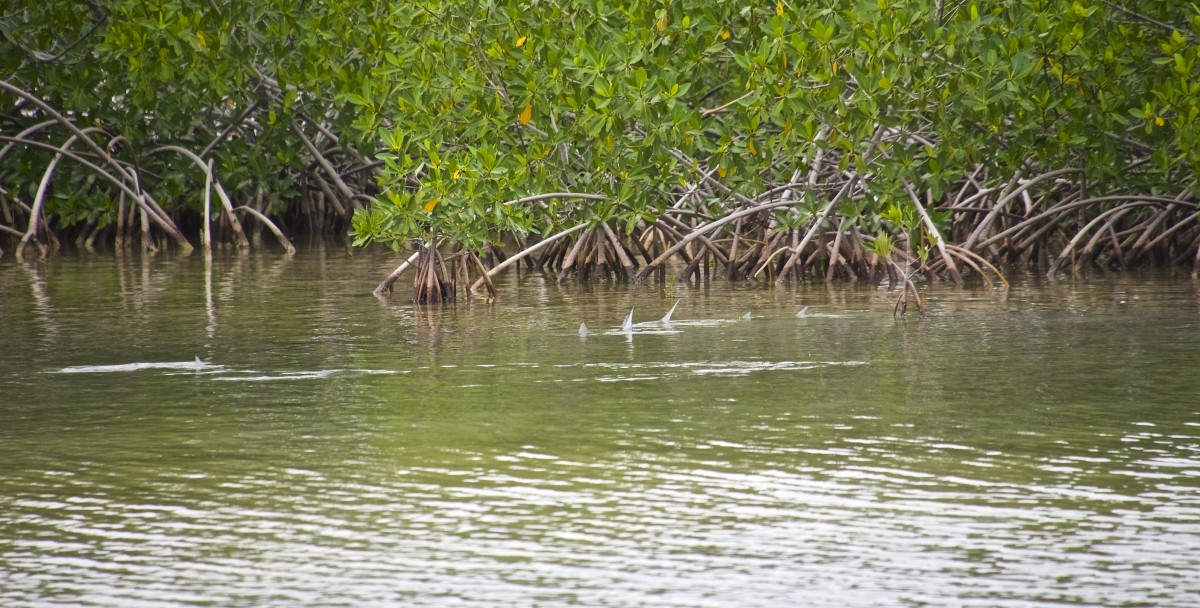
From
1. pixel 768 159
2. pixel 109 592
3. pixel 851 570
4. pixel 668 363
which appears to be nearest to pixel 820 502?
pixel 851 570

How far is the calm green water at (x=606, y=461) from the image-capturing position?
13.0 ft

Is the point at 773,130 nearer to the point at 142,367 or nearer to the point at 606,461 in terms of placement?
the point at 142,367

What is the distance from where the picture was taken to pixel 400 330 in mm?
9039

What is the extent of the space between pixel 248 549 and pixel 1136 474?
7.39ft

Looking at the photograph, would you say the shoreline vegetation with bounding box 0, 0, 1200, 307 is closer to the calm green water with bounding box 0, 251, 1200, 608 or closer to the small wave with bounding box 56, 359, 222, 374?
the calm green water with bounding box 0, 251, 1200, 608

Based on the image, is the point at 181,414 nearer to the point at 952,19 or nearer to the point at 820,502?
the point at 820,502

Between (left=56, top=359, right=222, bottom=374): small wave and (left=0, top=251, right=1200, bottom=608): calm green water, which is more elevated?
(left=56, top=359, right=222, bottom=374): small wave

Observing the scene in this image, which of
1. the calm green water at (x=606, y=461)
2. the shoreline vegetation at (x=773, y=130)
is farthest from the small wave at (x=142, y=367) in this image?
the shoreline vegetation at (x=773, y=130)

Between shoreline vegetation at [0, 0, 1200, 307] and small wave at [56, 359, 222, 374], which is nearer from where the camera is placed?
small wave at [56, 359, 222, 374]

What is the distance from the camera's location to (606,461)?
5250 mm

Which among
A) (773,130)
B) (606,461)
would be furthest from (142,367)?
(773,130)

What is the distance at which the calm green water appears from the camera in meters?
3.95

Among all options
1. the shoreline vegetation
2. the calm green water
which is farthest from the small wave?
the shoreline vegetation

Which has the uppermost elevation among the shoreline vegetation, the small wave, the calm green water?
the shoreline vegetation
